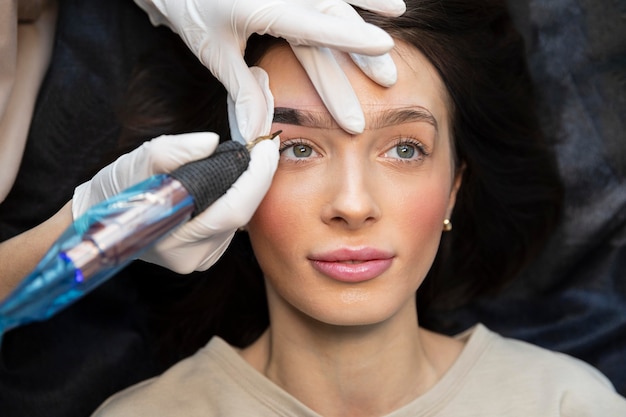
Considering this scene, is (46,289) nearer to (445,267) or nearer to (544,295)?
(445,267)

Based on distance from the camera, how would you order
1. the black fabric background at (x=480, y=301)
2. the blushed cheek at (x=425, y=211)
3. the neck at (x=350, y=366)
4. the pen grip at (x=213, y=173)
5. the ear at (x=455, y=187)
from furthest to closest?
the black fabric background at (x=480, y=301) < the ear at (x=455, y=187) < the neck at (x=350, y=366) < the blushed cheek at (x=425, y=211) < the pen grip at (x=213, y=173)

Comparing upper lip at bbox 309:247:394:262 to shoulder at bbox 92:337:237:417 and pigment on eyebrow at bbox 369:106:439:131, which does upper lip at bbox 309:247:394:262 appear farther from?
shoulder at bbox 92:337:237:417

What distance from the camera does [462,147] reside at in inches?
69.5

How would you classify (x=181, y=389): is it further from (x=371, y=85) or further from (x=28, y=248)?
(x=371, y=85)

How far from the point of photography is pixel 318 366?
1.67 m

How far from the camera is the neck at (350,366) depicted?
1641 millimetres

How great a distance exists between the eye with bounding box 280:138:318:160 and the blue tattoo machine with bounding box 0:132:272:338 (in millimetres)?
226

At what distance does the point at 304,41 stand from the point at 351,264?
352 mm

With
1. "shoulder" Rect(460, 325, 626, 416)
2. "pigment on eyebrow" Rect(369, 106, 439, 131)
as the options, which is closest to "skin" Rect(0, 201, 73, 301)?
"pigment on eyebrow" Rect(369, 106, 439, 131)

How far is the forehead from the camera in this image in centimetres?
151

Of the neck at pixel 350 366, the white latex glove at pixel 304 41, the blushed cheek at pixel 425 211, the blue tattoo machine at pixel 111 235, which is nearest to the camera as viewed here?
the blue tattoo machine at pixel 111 235

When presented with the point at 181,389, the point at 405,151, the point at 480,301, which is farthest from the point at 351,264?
the point at 480,301

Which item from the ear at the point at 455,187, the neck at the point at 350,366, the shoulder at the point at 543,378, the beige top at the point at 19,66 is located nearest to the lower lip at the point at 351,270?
the neck at the point at 350,366

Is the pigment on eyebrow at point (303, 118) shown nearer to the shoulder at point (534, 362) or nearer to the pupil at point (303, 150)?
the pupil at point (303, 150)
